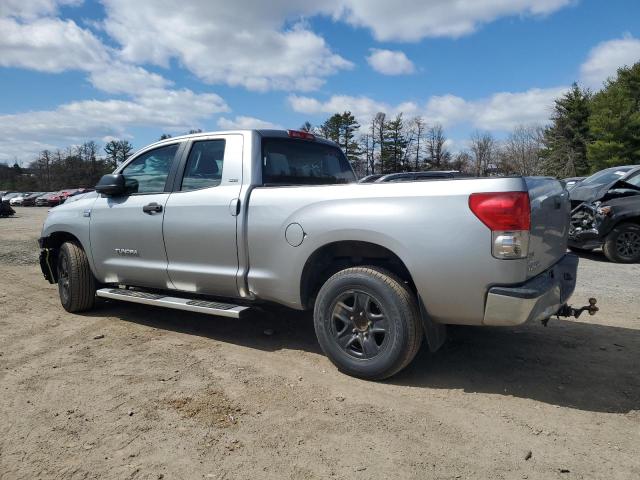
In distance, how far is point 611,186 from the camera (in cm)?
939

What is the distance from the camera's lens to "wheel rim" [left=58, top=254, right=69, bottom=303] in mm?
5637

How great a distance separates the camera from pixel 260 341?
182 inches

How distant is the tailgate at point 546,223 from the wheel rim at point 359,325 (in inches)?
42.1

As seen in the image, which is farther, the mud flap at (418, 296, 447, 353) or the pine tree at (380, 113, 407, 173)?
the pine tree at (380, 113, 407, 173)

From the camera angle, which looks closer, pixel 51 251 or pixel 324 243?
pixel 324 243

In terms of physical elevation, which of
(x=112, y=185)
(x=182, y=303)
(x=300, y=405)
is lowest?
(x=300, y=405)

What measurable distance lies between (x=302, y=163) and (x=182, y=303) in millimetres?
1758

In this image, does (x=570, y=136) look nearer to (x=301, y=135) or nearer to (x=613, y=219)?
(x=613, y=219)

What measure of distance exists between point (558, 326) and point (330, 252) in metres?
2.74

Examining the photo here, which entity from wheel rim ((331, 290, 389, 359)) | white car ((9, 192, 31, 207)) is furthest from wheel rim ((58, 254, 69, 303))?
white car ((9, 192, 31, 207))

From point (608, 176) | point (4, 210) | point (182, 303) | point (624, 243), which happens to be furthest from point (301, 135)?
point (4, 210)

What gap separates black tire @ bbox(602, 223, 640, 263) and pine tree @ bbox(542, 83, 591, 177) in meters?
37.7

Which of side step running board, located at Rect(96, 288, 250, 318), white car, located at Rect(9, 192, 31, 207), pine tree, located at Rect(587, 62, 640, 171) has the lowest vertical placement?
white car, located at Rect(9, 192, 31, 207)

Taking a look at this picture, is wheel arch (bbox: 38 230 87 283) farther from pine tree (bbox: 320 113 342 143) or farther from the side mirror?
pine tree (bbox: 320 113 342 143)
